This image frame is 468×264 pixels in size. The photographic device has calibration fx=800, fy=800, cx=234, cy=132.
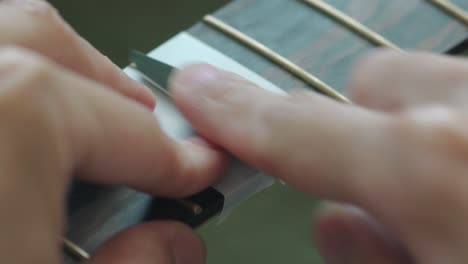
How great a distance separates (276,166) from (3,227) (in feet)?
0.55

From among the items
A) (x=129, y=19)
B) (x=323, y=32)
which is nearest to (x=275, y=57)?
(x=323, y=32)

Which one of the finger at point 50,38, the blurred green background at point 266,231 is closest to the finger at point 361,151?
the finger at point 50,38

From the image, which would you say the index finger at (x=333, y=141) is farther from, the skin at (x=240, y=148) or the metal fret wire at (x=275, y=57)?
the metal fret wire at (x=275, y=57)

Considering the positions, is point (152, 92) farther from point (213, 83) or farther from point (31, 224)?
point (31, 224)

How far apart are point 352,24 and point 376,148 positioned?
1.13 ft

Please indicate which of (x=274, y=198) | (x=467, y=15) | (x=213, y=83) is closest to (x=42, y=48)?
(x=213, y=83)

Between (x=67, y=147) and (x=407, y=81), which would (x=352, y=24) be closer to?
(x=407, y=81)

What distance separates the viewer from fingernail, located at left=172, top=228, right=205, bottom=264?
1.62ft

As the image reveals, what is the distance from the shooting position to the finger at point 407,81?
0.44 m

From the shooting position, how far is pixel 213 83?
539 mm

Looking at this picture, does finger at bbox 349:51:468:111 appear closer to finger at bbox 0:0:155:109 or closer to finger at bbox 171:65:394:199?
finger at bbox 171:65:394:199

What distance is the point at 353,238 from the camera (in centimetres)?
47

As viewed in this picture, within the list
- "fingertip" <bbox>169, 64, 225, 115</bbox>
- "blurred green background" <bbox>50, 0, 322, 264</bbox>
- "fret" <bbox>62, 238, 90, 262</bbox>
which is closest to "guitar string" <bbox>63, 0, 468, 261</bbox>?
"fingertip" <bbox>169, 64, 225, 115</bbox>

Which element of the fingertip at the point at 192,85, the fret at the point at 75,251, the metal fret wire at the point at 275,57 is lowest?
the fret at the point at 75,251
